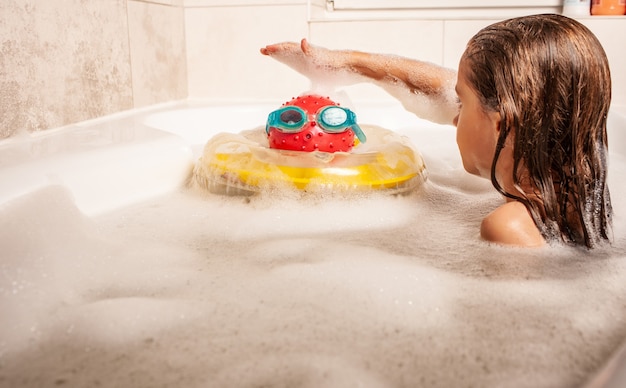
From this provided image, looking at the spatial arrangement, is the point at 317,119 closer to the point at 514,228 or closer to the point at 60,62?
the point at 514,228

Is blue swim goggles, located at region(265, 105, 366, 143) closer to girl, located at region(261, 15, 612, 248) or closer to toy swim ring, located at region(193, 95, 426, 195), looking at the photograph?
toy swim ring, located at region(193, 95, 426, 195)

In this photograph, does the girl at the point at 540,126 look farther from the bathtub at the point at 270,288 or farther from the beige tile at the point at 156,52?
the beige tile at the point at 156,52

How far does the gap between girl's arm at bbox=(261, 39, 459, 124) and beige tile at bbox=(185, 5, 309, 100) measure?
2.41 feet

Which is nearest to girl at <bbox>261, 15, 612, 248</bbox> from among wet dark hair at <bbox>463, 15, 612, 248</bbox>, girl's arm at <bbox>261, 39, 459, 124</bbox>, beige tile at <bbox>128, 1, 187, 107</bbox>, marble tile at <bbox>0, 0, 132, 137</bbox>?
wet dark hair at <bbox>463, 15, 612, 248</bbox>

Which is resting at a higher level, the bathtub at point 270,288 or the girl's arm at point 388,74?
the girl's arm at point 388,74

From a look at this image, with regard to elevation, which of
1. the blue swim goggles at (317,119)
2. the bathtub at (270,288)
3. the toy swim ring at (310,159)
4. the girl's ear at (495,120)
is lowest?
the bathtub at (270,288)

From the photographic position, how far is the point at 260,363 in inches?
25.9

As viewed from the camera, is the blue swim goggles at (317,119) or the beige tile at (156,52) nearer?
the blue swim goggles at (317,119)

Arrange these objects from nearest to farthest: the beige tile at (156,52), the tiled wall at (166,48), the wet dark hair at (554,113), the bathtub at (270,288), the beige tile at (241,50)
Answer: the bathtub at (270,288) → the wet dark hair at (554,113) → the tiled wall at (166,48) → the beige tile at (156,52) → the beige tile at (241,50)

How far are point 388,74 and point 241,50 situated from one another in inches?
34.5

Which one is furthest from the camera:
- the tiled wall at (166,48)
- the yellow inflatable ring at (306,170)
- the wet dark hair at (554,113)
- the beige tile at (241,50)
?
the beige tile at (241,50)

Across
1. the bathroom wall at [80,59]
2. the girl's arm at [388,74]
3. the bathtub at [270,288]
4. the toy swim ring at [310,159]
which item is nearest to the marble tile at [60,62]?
the bathroom wall at [80,59]

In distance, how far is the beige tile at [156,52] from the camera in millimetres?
1867

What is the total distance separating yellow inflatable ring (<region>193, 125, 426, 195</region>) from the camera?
1.27 m
